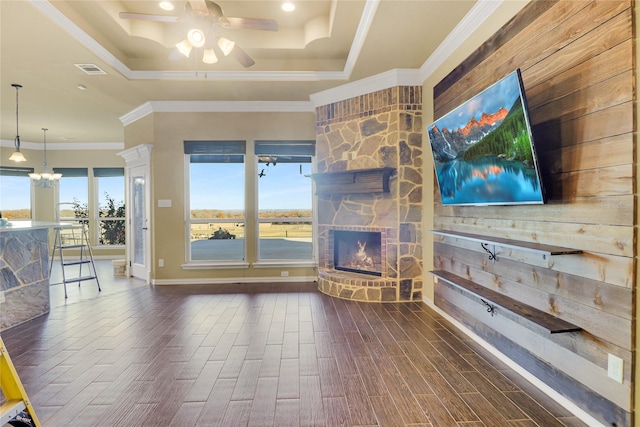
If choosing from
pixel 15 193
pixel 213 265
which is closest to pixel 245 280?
pixel 213 265

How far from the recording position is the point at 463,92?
295cm

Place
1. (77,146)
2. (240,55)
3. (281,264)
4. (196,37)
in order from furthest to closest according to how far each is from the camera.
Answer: (77,146)
(281,264)
(240,55)
(196,37)

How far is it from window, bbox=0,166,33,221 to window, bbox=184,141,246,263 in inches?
212

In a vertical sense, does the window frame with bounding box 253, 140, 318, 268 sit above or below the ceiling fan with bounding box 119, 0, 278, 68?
below

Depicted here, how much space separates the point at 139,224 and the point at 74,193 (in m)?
3.71

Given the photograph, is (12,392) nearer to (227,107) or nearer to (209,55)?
(209,55)

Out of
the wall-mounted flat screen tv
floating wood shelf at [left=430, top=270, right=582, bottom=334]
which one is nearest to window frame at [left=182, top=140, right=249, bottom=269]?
the wall-mounted flat screen tv

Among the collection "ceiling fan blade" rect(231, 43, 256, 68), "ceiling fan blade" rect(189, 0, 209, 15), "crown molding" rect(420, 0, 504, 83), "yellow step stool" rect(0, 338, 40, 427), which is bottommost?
"yellow step stool" rect(0, 338, 40, 427)

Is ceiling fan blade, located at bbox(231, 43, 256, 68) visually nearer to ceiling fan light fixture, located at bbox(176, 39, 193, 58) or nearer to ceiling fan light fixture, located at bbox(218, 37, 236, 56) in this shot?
ceiling fan light fixture, located at bbox(218, 37, 236, 56)

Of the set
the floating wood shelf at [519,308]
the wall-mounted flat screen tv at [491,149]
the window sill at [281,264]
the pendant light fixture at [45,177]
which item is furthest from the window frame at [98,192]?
the floating wood shelf at [519,308]

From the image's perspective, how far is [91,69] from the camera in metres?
3.69

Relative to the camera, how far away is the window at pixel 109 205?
7.70m

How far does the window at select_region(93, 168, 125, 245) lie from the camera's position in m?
7.70

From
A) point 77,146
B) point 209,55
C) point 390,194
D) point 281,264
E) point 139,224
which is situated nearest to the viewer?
point 209,55
